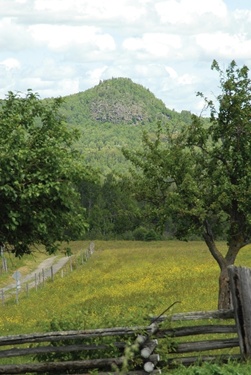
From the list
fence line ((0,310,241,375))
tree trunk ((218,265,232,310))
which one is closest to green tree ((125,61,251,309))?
tree trunk ((218,265,232,310))

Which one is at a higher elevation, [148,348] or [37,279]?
[148,348]

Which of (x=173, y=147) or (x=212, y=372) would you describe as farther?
(x=173, y=147)

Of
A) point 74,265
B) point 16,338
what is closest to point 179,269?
point 74,265

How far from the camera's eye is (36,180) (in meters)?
23.4

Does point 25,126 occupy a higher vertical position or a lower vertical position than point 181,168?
higher

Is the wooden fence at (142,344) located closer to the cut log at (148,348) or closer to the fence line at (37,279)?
the cut log at (148,348)

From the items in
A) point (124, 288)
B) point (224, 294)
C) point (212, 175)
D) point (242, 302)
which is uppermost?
point (212, 175)

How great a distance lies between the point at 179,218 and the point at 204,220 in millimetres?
990

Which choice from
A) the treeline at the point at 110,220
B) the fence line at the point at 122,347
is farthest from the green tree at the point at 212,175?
the treeline at the point at 110,220

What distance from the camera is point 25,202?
23.2 metres

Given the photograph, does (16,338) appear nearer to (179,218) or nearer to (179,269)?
(179,218)

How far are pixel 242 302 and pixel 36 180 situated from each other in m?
10.6

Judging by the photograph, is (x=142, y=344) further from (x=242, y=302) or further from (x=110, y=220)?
(x=110, y=220)

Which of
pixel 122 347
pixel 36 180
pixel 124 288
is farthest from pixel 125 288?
pixel 122 347
